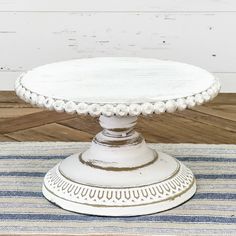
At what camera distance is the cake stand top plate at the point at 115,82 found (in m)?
0.88

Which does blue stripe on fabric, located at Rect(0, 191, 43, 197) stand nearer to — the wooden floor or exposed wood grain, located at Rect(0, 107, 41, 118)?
the wooden floor

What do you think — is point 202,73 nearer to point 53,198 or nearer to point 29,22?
point 53,198

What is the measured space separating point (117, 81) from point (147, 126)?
47cm

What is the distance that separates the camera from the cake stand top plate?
0.88 meters

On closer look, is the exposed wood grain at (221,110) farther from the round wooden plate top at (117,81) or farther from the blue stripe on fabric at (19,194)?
the blue stripe on fabric at (19,194)

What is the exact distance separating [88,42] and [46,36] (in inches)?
4.4

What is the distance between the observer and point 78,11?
170cm

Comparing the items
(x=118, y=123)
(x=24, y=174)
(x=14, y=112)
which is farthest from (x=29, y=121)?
(x=118, y=123)

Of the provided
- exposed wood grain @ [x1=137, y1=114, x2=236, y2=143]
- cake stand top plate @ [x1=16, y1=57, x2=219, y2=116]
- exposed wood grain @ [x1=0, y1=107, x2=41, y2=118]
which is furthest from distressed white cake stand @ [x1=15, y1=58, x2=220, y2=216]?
exposed wood grain @ [x1=0, y1=107, x2=41, y2=118]

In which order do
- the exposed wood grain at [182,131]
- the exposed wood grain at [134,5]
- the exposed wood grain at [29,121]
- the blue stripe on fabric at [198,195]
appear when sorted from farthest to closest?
the exposed wood grain at [134,5] < the exposed wood grain at [29,121] < the exposed wood grain at [182,131] < the blue stripe on fabric at [198,195]

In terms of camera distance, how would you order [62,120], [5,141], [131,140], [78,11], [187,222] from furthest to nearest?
[78,11] < [62,120] < [5,141] < [131,140] < [187,222]

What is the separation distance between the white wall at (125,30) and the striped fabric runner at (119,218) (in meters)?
0.57

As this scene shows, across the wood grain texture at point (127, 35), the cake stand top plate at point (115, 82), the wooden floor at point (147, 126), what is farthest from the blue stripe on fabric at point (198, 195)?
the wood grain texture at point (127, 35)

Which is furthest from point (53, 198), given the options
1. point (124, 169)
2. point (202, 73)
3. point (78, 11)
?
point (78, 11)
